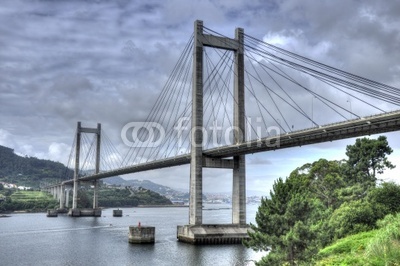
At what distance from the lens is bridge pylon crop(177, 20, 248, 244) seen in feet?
207

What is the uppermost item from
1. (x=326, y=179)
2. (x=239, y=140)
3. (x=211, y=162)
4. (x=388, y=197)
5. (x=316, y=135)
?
(x=239, y=140)

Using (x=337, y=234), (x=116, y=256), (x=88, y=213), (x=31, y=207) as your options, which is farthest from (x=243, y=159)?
(x=31, y=207)

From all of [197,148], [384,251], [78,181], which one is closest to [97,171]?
[78,181]

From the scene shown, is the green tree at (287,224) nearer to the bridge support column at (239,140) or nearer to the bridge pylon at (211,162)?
the bridge pylon at (211,162)

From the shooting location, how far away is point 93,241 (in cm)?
7175

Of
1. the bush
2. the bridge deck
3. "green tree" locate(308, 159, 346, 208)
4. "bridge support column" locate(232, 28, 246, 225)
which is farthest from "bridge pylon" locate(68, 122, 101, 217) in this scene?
the bush

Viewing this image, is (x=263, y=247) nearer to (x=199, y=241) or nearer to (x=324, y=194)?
(x=199, y=241)

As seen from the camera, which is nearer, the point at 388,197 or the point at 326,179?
the point at 388,197

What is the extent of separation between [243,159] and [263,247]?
3770cm

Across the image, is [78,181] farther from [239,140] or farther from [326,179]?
[326,179]

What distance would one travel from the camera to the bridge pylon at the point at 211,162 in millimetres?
62972

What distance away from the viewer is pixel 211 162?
224ft

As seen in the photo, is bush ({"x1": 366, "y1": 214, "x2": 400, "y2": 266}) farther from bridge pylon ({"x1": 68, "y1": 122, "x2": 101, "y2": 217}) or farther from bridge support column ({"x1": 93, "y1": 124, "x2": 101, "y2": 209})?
bridge support column ({"x1": 93, "y1": 124, "x2": 101, "y2": 209})

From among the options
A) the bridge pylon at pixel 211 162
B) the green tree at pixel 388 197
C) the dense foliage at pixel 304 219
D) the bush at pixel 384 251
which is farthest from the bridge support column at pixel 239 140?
the bush at pixel 384 251
